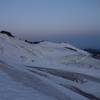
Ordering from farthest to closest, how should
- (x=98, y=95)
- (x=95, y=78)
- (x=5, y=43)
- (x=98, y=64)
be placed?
(x=5, y=43)
(x=98, y=64)
(x=95, y=78)
(x=98, y=95)

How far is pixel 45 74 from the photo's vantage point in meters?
1.68

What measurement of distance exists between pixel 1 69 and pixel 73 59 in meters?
0.82

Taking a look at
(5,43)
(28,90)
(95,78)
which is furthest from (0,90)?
(5,43)

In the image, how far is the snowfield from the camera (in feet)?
4.05

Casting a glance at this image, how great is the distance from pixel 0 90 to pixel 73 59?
1.14 metres

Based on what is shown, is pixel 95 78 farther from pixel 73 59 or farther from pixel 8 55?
pixel 8 55

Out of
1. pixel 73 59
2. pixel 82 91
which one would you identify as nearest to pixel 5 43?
pixel 73 59

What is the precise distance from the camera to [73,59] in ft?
7.45

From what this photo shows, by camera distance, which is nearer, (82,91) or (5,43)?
(82,91)

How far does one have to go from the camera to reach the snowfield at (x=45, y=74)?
123cm

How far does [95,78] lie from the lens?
64.7 inches

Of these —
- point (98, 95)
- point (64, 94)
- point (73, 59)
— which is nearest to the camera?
point (64, 94)

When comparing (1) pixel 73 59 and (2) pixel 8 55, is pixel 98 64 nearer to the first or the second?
(1) pixel 73 59

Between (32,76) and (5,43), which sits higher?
(5,43)
